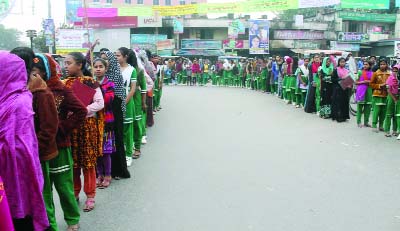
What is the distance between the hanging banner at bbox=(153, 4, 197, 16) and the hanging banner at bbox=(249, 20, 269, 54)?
26.4 feet

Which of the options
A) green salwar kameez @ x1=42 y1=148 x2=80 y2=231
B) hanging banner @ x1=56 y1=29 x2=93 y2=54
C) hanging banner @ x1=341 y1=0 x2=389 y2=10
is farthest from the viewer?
hanging banner @ x1=341 y1=0 x2=389 y2=10

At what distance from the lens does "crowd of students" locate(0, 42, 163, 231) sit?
9.33ft

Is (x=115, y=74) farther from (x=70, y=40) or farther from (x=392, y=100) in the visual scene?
(x=70, y=40)

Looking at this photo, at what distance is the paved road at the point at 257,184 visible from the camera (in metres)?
4.61

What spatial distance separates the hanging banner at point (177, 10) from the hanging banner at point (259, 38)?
8.04m

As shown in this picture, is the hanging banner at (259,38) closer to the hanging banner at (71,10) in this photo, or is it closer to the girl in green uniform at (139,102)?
the hanging banner at (71,10)

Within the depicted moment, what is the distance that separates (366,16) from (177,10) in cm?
1822

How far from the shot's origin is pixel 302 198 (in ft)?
17.5

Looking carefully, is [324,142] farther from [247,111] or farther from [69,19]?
[69,19]

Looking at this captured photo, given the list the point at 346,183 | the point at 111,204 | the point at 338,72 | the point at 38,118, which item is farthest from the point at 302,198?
the point at 338,72

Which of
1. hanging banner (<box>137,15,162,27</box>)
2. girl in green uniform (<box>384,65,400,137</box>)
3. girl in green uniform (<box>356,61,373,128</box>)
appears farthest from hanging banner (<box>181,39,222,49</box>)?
girl in green uniform (<box>384,65,400,137</box>)

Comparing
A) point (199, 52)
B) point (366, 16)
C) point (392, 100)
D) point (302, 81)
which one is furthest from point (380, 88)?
point (366, 16)

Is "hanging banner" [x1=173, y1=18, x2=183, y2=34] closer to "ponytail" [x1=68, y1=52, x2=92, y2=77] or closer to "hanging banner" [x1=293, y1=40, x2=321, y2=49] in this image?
"hanging banner" [x1=293, y1=40, x2=321, y2=49]

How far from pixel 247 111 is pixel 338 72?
129 inches
